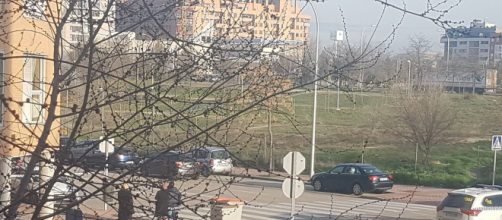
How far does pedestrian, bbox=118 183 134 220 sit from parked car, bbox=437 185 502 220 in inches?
705

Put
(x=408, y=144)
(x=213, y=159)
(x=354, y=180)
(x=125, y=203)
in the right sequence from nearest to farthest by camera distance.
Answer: (x=125, y=203) < (x=213, y=159) < (x=354, y=180) < (x=408, y=144)

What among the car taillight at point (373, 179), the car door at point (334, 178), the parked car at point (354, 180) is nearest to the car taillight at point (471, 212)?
the parked car at point (354, 180)

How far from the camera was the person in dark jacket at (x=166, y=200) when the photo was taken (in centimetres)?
356

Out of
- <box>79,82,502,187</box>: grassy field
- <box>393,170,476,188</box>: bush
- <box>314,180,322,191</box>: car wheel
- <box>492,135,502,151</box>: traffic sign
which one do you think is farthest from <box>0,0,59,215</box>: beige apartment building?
<box>393,170,476,188</box>: bush

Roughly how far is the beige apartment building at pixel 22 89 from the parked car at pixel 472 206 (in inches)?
690

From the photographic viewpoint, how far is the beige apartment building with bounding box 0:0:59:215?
357 cm

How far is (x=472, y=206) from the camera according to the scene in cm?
2038

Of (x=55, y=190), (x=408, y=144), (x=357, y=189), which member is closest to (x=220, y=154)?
(x=55, y=190)

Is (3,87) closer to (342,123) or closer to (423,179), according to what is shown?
(423,179)

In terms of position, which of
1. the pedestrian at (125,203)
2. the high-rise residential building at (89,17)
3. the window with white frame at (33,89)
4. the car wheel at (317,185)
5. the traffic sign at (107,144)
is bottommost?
the car wheel at (317,185)

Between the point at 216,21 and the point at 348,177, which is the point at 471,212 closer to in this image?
the point at 348,177

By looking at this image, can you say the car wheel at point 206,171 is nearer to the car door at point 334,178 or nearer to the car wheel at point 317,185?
the car door at point 334,178

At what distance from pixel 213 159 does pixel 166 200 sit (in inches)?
21.4

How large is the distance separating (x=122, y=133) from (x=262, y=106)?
666 millimetres
